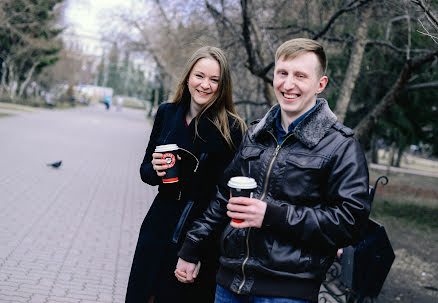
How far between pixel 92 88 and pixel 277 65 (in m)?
81.4

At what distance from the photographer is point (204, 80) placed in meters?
2.78

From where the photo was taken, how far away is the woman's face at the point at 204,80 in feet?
9.04

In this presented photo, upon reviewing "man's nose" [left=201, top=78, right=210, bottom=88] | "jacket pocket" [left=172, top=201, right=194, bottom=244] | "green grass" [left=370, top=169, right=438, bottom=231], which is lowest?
"green grass" [left=370, top=169, right=438, bottom=231]

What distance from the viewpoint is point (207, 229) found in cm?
230

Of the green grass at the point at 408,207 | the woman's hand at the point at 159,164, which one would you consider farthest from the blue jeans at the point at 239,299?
the green grass at the point at 408,207

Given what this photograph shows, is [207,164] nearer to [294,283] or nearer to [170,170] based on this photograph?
[170,170]

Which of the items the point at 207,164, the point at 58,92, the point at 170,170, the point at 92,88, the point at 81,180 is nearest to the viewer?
the point at 170,170

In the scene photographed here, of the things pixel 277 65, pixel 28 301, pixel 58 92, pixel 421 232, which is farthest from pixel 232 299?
pixel 58 92

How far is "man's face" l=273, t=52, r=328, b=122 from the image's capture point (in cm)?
204

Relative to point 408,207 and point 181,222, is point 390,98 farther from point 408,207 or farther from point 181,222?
point 408,207

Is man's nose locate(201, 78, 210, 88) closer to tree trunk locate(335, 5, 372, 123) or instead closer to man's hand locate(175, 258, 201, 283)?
man's hand locate(175, 258, 201, 283)

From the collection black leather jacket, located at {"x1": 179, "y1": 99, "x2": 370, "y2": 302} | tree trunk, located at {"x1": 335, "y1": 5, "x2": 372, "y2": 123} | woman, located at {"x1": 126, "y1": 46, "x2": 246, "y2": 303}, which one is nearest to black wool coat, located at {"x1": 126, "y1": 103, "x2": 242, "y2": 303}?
woman, located at {"x1": 126, "y1": 46, "x2": 246, "y2": 303}

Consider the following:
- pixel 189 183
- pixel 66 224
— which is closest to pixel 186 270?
pixel 189 183

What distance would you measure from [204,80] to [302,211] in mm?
1155
